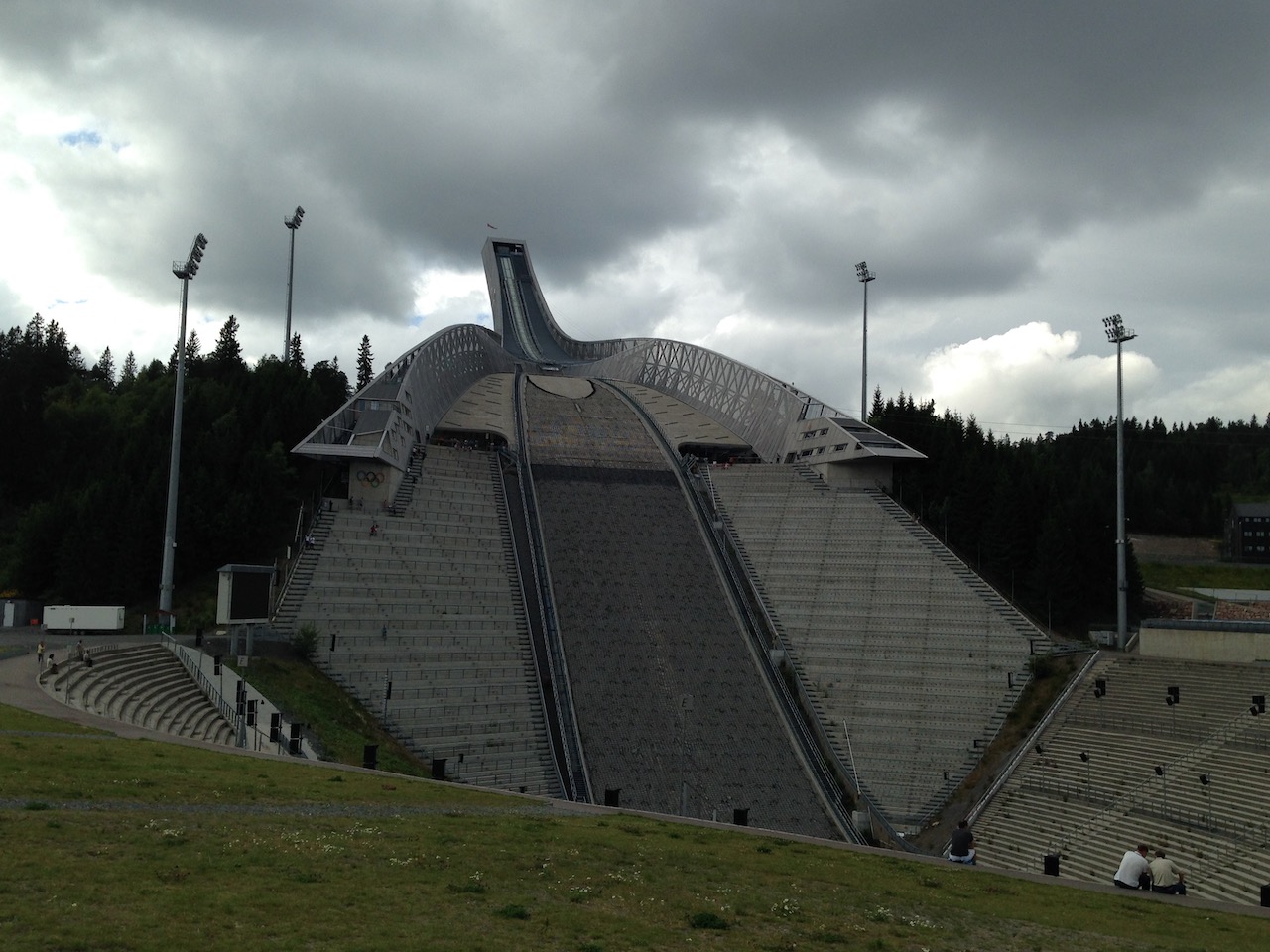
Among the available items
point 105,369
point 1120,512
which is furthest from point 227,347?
point 1120,512

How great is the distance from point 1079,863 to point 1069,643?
39.2ft

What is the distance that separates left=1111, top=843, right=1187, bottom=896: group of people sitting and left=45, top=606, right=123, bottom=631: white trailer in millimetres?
29245

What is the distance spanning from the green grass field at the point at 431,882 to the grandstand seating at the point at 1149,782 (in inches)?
394

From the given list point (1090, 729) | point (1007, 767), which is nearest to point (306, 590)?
point (1007, 767)

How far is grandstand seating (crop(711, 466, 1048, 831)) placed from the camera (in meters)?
29.7

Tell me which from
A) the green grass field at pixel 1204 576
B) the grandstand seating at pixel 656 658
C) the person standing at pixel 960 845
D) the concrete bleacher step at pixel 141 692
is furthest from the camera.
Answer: the green grass field at pixel 1204 576

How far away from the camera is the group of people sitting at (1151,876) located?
13711 millimetres

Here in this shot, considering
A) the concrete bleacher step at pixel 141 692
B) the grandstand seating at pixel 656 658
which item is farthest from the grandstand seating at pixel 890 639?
the concrete bleacher step at pixel 141 692

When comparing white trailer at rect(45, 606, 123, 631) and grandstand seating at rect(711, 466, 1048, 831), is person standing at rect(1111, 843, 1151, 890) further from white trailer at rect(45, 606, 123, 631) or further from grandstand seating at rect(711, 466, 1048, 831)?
white trailer at rect(45, 606, 123, 631)

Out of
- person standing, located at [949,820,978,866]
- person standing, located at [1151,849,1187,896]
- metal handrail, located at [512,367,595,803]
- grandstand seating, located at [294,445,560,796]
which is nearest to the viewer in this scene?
person standing, located at [1151,849,1187,896]

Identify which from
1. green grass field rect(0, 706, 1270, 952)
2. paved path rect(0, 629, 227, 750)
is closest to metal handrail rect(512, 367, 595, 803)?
paved path rect(0, 629, 227, 750)

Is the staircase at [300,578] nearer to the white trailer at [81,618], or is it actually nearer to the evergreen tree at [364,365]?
the white trailer at [81,618]

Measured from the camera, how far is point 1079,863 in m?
22.6

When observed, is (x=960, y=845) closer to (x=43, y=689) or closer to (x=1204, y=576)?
(x=43, y=689)
